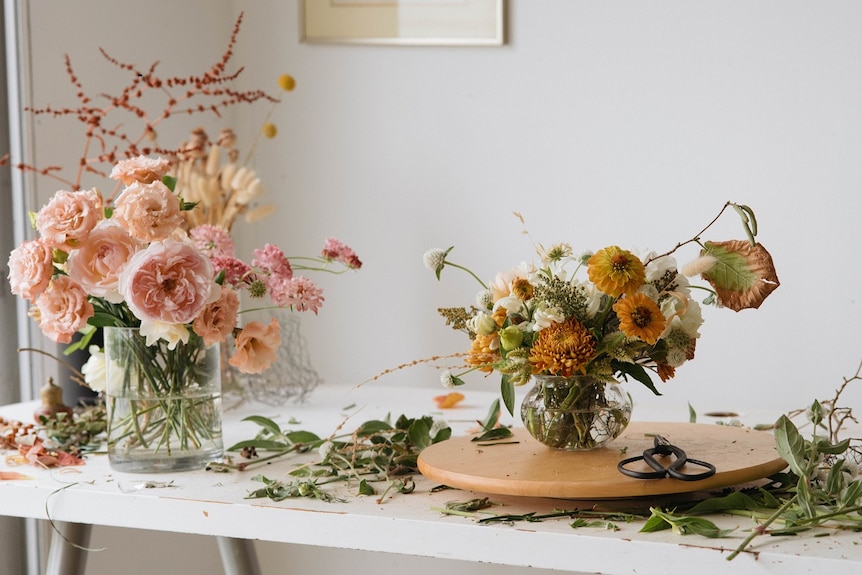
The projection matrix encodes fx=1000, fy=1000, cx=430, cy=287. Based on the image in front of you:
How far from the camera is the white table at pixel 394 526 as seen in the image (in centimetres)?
82

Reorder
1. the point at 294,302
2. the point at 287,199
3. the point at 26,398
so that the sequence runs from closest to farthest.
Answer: the point at 294,302
the point at 26,398
the point at 287,199

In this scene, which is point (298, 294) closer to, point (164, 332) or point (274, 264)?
point (274, 264)

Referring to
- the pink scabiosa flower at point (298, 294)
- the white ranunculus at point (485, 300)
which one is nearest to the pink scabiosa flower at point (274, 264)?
the pink scabiosa flower at point (298, 294)

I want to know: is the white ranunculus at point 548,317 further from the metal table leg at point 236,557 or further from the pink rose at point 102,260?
the metal table leg at point 236,557

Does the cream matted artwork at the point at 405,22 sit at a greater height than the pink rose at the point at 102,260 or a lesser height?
greater

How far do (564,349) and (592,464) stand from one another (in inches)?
4.7

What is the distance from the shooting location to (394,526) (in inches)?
36.6

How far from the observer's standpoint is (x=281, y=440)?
127cm

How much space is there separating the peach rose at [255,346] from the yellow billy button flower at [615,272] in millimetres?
401

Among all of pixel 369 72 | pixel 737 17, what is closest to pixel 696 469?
pixel 737 17

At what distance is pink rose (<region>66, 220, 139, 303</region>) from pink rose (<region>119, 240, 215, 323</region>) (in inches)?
1.0

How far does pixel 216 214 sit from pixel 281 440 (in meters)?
0.57

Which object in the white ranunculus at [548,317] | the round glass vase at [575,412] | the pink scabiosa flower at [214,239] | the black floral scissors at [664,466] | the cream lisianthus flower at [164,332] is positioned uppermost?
the pink scabiosa flower at [214,239]

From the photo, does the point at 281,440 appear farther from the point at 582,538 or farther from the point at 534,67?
the point at 534,67
